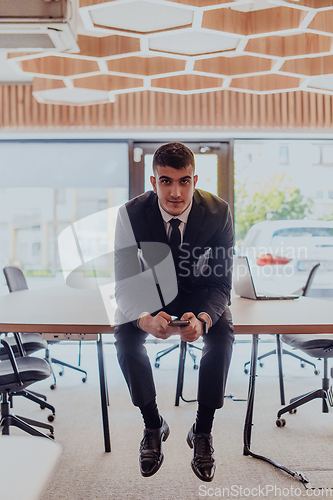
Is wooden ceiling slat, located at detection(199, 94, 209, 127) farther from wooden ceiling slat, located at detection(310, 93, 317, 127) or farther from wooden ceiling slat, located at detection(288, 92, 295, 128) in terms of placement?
wooden ceiling slat, located at detection(310, 93, 317, 127)

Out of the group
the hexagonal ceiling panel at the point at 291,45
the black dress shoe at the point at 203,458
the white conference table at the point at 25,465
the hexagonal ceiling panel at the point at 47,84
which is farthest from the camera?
the hexagonal ceiling panel at the point at 47,84

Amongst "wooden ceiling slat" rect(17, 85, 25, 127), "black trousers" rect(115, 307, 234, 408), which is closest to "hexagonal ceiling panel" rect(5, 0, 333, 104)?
"wooden ceiling slat" rect(17, 85, 25, 127)

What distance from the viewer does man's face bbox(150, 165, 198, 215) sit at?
2.01m

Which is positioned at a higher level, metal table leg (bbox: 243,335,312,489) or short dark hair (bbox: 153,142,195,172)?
short dark hair (bbox: 153,142,195,172)

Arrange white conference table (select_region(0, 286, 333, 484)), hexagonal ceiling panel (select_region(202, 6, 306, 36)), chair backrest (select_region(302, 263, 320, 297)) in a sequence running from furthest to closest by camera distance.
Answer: chair backrest (select_region(302, 263, 320, 297)), hexagonal ceiling panel (select_region(202, 6, 306, 36)), white conference table (select_region(0, 286, 333, 484))

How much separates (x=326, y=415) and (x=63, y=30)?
118 inches

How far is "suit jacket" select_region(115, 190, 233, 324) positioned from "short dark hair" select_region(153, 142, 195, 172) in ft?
0.81

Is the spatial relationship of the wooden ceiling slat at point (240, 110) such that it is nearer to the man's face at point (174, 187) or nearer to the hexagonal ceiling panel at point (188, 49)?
the hexagonal ceiling panel at point (188, 49)

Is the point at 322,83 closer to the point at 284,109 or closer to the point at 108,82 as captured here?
the point at 284,109

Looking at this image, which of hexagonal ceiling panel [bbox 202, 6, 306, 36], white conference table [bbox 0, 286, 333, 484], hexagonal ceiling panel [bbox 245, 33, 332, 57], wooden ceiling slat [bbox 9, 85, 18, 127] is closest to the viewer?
white conference table [bbox 0, 286, 333, 484]

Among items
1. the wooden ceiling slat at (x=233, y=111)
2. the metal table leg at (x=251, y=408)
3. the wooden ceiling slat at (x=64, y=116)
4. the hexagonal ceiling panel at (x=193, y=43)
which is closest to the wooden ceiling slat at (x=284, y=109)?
the wooden ceiling slat at (x=233, y=111)

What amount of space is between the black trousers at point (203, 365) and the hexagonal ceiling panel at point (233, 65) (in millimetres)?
2264

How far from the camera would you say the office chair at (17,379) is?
2.09m

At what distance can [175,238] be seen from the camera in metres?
2.08
